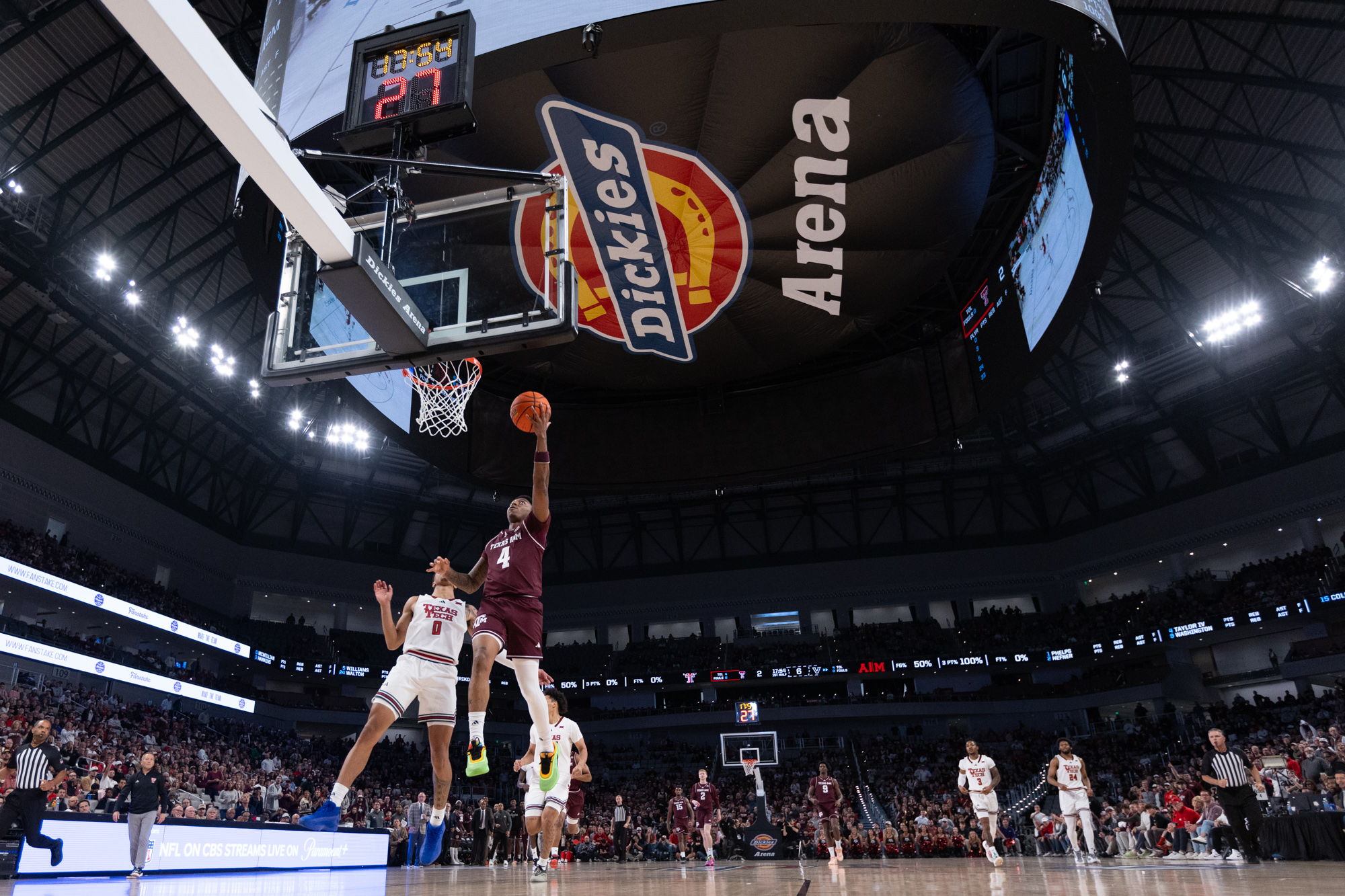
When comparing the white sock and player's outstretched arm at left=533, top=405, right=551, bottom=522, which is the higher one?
player's outstretched arm at left=533, top=405, right=551, bottom=522

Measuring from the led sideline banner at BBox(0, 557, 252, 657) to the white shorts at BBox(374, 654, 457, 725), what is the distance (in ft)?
78.8

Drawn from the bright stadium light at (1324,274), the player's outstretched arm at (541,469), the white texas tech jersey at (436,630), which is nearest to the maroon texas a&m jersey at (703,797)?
the white texas tech jersey at (436,630)

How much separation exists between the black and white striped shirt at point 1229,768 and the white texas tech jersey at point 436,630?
999 cm

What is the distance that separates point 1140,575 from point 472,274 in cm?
3771

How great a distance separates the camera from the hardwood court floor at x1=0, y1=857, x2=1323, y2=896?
247 inches

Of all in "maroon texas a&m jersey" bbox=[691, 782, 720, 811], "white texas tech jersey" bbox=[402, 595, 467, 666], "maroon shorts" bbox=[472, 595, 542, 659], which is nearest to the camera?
"white texas tech jersey" bbox=[402, 595, 467, 666]

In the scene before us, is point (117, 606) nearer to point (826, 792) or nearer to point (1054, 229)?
point (826, 792)

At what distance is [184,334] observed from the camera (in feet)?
80.7

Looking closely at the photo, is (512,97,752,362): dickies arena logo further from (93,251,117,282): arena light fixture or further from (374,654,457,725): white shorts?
(93,251,117,282): arena light fixture

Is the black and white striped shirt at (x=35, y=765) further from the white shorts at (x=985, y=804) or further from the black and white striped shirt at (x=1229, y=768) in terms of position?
the black and white striped shirt at (x=1229, y=768)

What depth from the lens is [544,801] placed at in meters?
8.55

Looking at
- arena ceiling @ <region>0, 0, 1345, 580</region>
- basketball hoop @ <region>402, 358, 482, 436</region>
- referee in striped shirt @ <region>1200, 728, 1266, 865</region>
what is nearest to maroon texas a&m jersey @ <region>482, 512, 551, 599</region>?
basketball hoop @ <region>402, 358, 482, 436</region>

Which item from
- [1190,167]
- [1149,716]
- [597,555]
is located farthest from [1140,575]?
[597,555]

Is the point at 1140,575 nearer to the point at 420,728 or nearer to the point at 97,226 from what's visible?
the point at 420,728
